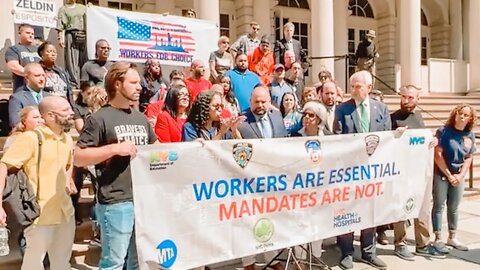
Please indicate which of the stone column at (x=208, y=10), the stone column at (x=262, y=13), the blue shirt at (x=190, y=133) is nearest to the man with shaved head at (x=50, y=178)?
the blue shirt at (x=190, y=133)

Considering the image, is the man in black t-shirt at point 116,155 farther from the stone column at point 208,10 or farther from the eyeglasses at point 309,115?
the stone column at point 208,10

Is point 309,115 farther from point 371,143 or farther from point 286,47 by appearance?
point 286,47

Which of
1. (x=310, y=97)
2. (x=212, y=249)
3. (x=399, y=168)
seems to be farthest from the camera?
(x=310, y=97)

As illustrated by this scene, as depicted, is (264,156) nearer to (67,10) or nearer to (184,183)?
(184,183)

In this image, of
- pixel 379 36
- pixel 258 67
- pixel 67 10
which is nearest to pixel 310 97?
pixel 258 67

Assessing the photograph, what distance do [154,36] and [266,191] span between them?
534 centimetres

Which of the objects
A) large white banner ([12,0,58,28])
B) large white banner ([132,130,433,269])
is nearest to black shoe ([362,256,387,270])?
large white banner ([132,130,433,269])

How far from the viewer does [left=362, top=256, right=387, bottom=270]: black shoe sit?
4.58 metres

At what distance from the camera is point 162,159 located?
3213 millimetres

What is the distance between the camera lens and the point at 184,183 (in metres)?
3.33

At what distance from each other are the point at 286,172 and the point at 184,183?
38.1 inches

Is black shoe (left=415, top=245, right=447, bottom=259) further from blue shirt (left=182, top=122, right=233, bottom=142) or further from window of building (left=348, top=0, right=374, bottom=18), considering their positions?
window of building (left=348, top=0, right=374, bottom=18)

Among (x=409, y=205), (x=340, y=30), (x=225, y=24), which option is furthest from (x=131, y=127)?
(x=340, y=30)

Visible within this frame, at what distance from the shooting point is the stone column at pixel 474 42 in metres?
15.7
